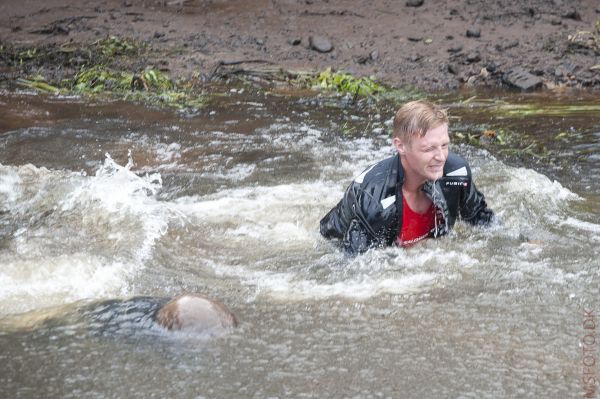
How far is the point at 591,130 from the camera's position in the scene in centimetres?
757

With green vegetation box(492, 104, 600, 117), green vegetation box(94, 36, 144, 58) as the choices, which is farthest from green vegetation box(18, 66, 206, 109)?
green vegetation box(492, 104, 600, 117)

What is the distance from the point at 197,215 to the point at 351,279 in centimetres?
166

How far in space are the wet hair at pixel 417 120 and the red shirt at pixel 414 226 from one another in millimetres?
452

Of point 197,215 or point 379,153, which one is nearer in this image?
point 197,215

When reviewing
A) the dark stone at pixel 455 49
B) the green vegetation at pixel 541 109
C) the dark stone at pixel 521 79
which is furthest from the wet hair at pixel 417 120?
the dark stone at pixel 455 49

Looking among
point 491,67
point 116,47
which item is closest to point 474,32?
point 491,67

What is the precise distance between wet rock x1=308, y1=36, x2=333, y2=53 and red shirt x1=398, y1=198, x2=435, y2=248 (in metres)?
6.68

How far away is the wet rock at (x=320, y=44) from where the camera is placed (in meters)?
11.2

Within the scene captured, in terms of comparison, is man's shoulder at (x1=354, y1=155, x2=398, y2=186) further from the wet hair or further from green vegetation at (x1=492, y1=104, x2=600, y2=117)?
green vegetation at (x1=492, y1=104, x2=600, y2=117)

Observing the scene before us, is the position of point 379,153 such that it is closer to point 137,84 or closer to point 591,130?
point 591,130

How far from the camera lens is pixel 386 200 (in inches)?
182

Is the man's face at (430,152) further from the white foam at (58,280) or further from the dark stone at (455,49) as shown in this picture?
the dark stone at (455,49)

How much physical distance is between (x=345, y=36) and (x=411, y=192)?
7292mm

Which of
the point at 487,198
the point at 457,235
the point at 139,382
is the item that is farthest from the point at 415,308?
the point at 487,198
